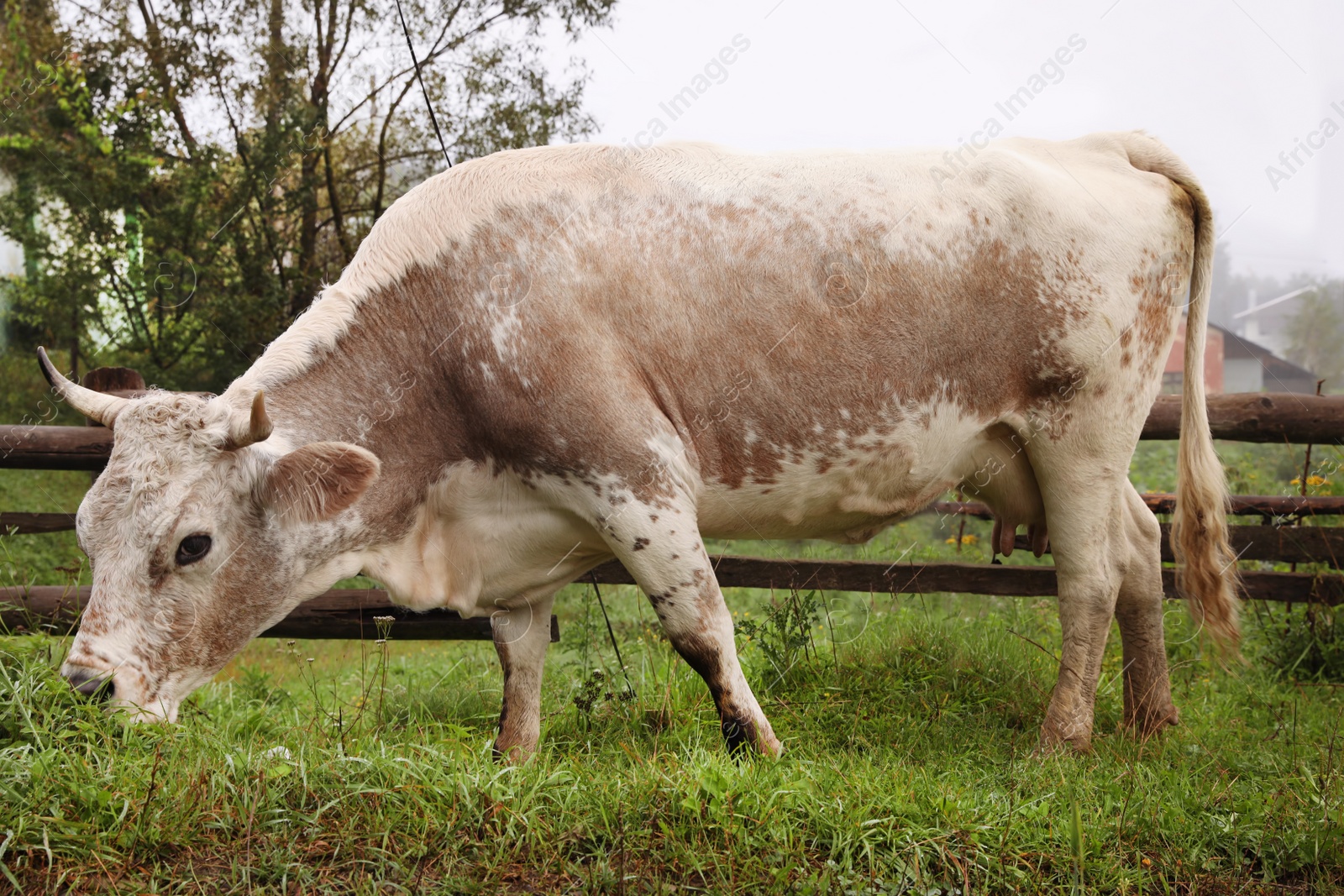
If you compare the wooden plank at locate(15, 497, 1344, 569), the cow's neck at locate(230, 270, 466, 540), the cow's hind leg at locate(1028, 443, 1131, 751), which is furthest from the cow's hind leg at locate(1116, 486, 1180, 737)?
the cow's neck at locate(230, 270, 466, 540)

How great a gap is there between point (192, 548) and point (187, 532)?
0.07 metres

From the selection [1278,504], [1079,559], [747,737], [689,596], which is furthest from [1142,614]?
[689,596]

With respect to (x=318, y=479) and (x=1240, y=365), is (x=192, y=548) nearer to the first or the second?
A: (x=318, y=479)

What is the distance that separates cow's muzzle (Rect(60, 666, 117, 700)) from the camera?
2990mm

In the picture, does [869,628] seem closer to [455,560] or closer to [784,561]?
[784,561]

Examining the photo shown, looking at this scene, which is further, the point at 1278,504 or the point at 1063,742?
the point at 1278,504

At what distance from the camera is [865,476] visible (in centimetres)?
373

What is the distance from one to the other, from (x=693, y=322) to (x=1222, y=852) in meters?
2.27

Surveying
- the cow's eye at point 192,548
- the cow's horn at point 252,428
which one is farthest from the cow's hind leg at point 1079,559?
the cow's eye at point 192,548

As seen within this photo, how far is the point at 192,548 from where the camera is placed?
312 centimetres

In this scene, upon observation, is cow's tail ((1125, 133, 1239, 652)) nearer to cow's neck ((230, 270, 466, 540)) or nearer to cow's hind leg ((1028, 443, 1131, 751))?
cow's hind leg ((1028, 443, 1131, 751))

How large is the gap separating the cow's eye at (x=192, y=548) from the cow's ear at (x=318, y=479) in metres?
0.22

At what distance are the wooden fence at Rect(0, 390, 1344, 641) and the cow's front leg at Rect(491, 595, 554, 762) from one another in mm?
1125


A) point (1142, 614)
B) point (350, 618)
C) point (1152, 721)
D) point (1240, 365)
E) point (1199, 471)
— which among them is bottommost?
point (1240, 365)
